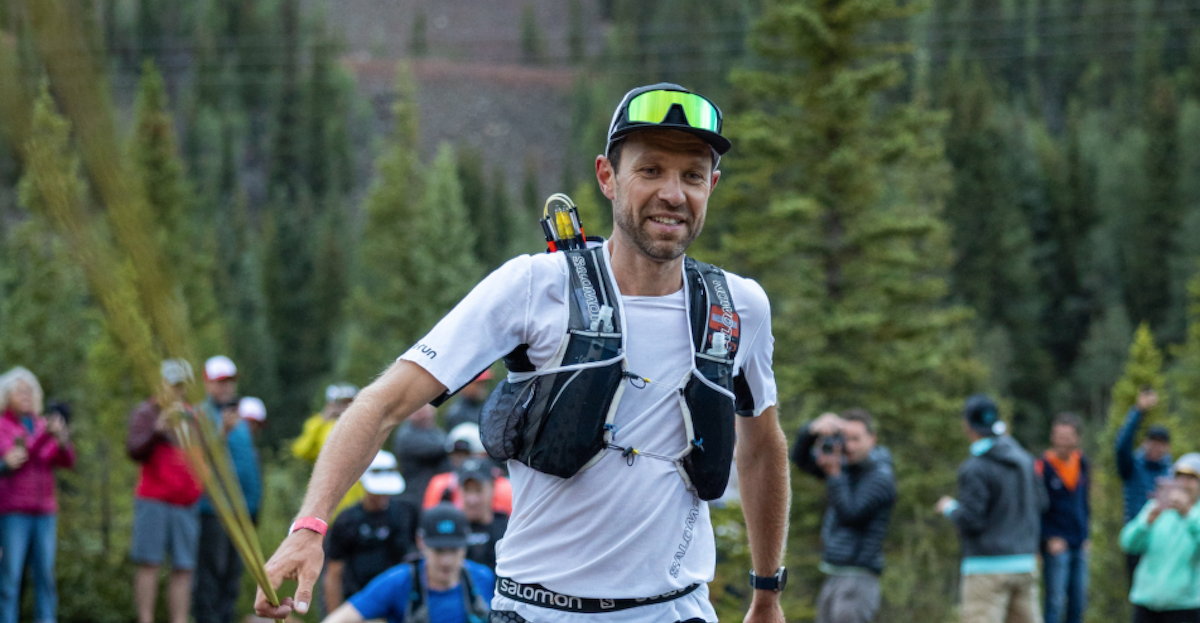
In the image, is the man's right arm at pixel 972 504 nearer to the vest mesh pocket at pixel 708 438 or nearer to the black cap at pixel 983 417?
the black cap at pixel 983 417

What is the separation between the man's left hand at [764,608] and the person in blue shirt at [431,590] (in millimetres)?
3060

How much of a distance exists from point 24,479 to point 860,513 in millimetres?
Result: 5445

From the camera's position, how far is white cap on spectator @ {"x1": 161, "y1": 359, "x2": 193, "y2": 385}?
176 cm

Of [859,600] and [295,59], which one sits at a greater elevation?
[295,59]

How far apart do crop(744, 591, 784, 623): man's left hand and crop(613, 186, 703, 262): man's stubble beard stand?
3.33 feet

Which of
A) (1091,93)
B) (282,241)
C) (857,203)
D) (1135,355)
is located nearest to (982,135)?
(1091,93)

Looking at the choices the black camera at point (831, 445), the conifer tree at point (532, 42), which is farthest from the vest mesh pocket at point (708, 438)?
the conifer tree at point (532, 42)

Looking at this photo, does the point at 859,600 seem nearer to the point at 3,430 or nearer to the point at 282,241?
the point at 3,430

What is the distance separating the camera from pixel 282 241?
92.9m

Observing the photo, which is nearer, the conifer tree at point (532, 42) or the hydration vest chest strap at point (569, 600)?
the hydration vest chest strap at point (569, 600)

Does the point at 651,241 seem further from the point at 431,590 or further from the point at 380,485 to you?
the point at 380,485

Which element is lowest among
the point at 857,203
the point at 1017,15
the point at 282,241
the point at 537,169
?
the point at 857,203

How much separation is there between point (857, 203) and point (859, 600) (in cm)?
1996

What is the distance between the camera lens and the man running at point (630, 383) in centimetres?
298
